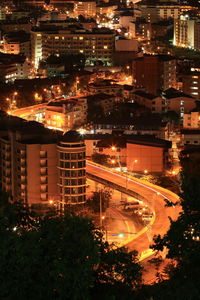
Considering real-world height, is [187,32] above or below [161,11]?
below

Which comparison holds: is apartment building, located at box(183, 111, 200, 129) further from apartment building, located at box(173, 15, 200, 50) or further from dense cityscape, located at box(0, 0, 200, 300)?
apartment building, located at box(173, 15, 200, 50)

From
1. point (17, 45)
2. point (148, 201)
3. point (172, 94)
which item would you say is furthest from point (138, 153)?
point (17, 45)

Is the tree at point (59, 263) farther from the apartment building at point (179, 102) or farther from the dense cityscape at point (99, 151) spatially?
the apartment building at point (179, 102)

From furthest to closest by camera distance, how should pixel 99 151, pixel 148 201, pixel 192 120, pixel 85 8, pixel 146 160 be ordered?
pixel 85 8 < pixel 192 120 < pixel 99 151 < pixel 146 160 < pixel 148 201

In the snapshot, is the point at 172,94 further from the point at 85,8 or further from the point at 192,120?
the point at 85,8

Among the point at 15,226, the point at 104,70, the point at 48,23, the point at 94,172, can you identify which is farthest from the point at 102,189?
the point at 48,23

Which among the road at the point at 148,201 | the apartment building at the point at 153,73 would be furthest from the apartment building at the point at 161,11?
the road at the point at 148,201
